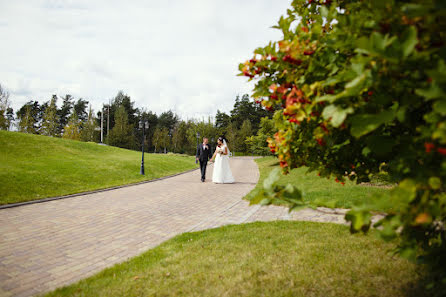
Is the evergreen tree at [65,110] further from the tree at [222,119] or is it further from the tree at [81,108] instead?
the tree at [222,119]

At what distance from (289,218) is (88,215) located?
5.10 m

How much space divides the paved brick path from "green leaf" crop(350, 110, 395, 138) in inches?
151

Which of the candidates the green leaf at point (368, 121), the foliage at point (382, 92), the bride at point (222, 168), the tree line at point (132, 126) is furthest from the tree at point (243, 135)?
the green leaf at point (368, 121)

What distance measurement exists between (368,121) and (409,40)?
36 centimetres

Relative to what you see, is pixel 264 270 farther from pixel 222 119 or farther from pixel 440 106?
pixel 222 119

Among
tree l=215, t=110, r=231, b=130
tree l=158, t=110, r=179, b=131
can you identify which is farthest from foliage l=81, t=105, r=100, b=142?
tree l=215, t=110, r=231, b=130

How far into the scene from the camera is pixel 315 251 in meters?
3.66

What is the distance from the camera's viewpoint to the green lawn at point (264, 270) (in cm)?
277

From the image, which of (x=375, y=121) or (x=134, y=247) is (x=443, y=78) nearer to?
(x=375, y=121)

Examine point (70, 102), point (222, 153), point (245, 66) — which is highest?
point (70, 102)

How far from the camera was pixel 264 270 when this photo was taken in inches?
125

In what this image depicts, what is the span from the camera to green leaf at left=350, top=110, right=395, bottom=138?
1157mm

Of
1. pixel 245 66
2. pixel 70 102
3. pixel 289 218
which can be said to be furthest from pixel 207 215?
pixel 70 102

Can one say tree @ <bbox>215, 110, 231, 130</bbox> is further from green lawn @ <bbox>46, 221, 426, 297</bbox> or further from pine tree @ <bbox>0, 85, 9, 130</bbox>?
green lawn @ <bbox>46, 221, 426, 297</bbox>
